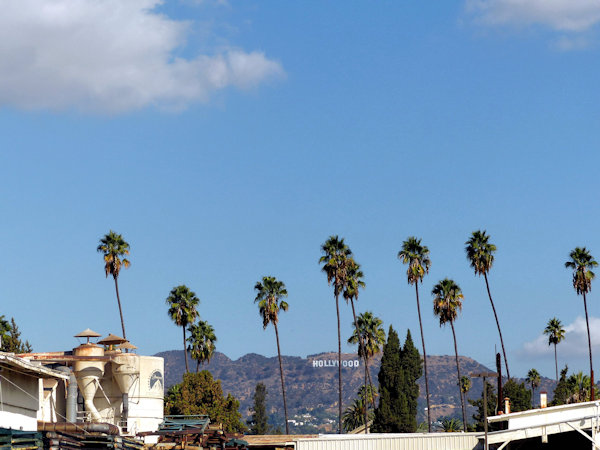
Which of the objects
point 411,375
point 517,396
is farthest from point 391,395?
point 517,396

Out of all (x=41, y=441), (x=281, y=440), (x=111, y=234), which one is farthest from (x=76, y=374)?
(x=111, y=234)

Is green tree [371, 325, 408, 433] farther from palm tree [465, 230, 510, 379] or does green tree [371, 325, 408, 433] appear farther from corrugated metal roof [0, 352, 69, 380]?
corrugated metal roof [0, 352, 69, 380]

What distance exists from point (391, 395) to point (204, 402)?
65.9 ft

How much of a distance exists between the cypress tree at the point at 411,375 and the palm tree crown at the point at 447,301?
6.97m

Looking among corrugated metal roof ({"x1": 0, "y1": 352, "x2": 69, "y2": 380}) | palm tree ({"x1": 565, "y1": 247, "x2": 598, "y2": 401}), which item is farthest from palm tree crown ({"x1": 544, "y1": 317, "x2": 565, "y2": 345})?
corrugated metal roof ({"x1": 0, "y1": 352, "x2": 69, "y2": 380})

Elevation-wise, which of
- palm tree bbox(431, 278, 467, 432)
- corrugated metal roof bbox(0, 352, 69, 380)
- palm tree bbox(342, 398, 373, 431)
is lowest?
palm tree bbox(342, 398, 373, 431)

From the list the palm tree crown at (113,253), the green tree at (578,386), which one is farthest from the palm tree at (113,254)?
the green tree at (578,386)

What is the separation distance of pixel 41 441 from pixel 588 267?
8882 cm

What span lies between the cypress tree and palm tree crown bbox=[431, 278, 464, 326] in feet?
22.9

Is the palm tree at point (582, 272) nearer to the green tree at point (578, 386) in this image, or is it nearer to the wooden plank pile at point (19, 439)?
the green tree at point (578, 386)

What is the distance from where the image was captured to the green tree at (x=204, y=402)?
91.4 metres

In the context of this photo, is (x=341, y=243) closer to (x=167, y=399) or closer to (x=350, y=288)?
(x=350, y=288)

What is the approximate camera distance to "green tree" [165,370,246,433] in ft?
300

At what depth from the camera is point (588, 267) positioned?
11444 centimetres
